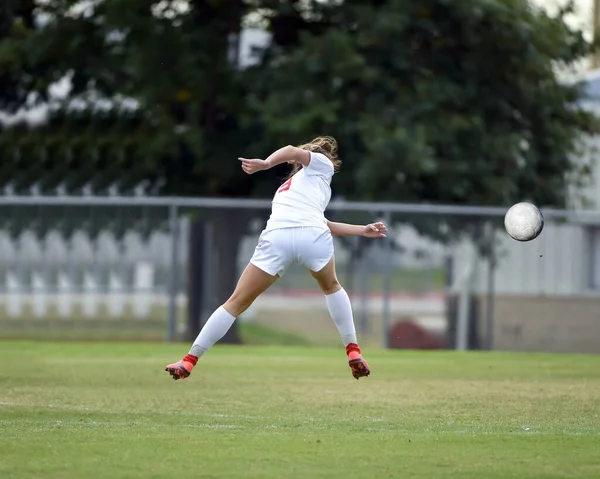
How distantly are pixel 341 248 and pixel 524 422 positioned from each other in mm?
Answer: 11403

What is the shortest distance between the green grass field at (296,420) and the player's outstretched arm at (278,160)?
1.81 metres

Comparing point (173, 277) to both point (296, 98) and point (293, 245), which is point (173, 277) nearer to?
point (296, 98)

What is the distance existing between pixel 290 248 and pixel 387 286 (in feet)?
32.2

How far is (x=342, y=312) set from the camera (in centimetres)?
1084

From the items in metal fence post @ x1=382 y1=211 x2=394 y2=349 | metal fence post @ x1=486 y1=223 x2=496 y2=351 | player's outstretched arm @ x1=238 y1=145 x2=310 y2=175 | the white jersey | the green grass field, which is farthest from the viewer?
metal fence post @ x1=486 y1=223 x2=496 y2=351

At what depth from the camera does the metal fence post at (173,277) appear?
20109 mm

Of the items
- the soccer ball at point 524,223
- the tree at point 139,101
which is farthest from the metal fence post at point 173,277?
the soccer ball at point 524,223

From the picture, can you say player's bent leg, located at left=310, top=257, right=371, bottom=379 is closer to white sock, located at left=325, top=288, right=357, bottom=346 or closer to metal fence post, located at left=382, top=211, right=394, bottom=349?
white sock, located at left=325, top=288, right=357, bottom=346

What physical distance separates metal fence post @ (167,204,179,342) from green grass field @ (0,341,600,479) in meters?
4.58

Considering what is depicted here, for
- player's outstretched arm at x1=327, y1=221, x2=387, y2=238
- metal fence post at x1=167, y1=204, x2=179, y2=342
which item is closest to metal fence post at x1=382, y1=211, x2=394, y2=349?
metal fence post at x1=167, y1=204, x2=179, y2=342

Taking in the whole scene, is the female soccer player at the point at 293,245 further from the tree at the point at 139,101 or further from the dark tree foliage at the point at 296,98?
the tree at the point at 139,101

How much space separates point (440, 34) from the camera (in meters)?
22.2

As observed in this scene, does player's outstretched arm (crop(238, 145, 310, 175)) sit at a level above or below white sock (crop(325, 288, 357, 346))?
above

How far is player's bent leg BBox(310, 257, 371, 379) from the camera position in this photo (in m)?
10.6
